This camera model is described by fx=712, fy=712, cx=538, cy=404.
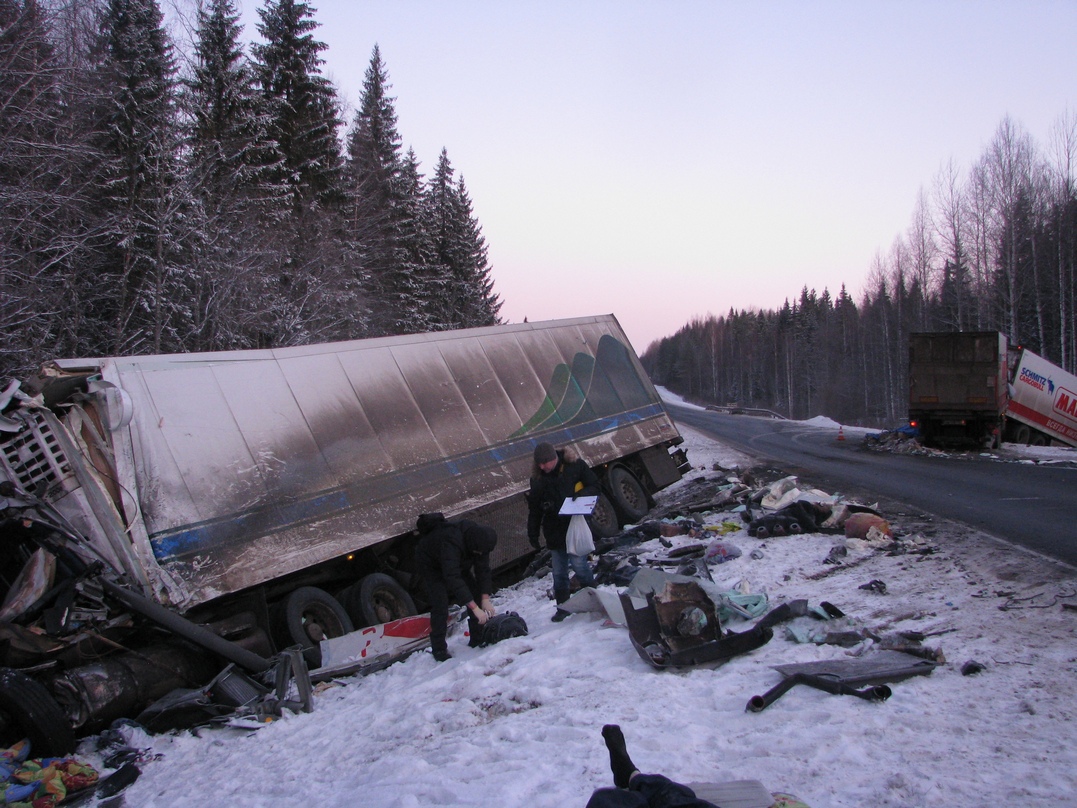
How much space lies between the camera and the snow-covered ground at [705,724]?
3.51 metres

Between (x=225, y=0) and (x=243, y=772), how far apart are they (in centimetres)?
2589

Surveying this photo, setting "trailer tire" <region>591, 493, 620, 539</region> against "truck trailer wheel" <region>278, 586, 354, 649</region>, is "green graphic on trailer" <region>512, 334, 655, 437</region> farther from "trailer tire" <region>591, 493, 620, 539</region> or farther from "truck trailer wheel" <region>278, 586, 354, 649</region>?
"truck trailer wheel" <region>278, 586, 354, 649</region>

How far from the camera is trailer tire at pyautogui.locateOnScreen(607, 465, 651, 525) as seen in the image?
12.3 metres

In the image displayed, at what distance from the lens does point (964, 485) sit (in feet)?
43.3

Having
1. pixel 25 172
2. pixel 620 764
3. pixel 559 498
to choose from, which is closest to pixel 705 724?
pixel 620 764

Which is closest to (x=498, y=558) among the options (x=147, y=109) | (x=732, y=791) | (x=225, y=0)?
(x=732, y=791)

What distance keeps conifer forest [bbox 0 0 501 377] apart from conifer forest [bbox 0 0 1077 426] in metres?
0.07

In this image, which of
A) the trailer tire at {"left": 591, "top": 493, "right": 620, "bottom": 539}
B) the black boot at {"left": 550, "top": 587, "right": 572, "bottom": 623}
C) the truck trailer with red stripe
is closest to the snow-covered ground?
the black boot at {"left": 550, "top": 587, "right": 572, "bottom": 623}

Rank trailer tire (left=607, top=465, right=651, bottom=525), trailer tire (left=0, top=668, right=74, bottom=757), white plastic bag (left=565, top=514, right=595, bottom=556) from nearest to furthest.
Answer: trailer tire (left=0, top=668, right=74, bottom=757)
white plastic bag (left=565, top=514, right=595, bottom=556)
trailer tire (left=607, top=465, right=651, bottom=525)

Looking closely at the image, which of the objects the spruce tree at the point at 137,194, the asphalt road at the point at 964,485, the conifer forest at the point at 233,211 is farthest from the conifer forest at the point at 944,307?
the spruce tree at the point at 137,194

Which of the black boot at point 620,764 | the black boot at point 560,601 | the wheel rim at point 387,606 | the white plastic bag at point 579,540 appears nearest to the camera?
the black boot at point 620,764

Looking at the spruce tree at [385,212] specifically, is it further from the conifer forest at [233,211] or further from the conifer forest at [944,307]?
the conifer forest at [944,307]

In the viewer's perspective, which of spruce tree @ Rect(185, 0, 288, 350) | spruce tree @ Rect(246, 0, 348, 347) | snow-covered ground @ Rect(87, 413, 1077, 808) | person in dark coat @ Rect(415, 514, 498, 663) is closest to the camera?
snow-covered ground @ Rect(87, 413, 1077, 808)

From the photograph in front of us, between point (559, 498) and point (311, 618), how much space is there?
9.62ft
